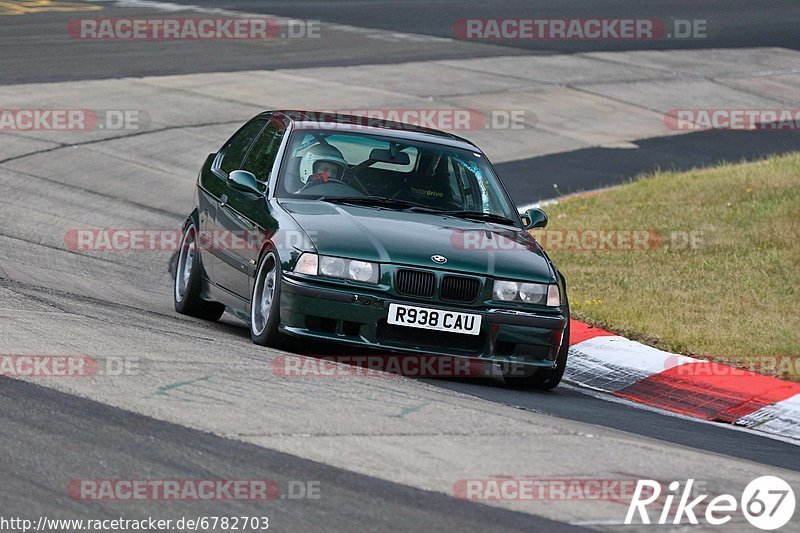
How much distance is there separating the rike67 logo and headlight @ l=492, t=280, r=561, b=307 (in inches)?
100

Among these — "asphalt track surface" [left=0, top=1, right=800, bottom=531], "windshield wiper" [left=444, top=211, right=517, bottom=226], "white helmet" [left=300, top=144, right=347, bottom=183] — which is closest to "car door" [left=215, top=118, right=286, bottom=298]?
"white helmet" [left=300, top=144, right=347, bottom=183]

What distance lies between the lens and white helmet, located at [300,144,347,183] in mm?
9568

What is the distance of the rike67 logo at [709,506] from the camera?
569 cm

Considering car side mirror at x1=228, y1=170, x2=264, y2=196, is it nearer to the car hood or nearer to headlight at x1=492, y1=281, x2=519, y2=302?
the car hood

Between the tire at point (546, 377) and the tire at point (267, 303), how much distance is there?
1397 millimetres

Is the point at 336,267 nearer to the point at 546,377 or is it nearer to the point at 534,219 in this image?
the point at 546,377

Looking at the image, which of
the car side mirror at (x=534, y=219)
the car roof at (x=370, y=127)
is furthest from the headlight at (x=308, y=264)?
the car side mirror at (x=534, y=219)

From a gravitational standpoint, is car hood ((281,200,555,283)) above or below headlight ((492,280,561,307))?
above

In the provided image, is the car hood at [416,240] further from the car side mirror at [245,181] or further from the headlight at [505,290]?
the car side mirror at [245,181]

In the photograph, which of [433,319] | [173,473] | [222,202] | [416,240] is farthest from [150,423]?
[222,202]

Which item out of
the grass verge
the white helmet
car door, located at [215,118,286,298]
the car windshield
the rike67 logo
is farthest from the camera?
the grass verge

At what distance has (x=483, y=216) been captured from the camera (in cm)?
958

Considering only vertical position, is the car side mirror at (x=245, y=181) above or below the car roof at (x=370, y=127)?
below

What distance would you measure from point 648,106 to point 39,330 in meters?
18.2
